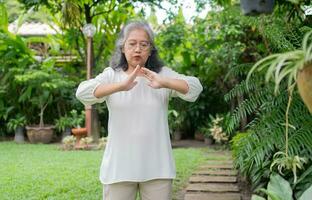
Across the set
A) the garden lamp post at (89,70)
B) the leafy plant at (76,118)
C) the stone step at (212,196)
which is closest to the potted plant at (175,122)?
the garden lamp post at (89,70)

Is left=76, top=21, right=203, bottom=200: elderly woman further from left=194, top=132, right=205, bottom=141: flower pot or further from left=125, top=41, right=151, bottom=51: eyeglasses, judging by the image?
left=194, top=132, right=205, bottom=141: flower pot

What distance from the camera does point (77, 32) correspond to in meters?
8.20

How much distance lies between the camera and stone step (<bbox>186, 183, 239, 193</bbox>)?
4.08 metres

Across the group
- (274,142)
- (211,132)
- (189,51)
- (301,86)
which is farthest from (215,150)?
(301,86)

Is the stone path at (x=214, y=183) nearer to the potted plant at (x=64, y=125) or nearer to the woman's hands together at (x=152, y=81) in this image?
the woman's hands together at (x=152, y=81)

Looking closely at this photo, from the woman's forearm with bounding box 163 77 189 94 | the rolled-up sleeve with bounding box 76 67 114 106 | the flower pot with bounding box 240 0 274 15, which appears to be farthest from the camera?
the rolled-up sleeve with bounding box 76 67 114 106

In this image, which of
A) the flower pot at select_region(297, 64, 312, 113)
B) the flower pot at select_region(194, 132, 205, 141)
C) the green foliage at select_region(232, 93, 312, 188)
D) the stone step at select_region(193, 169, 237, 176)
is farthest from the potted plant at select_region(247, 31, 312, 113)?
the flower pot at select_region(194, 132, 205, 141)

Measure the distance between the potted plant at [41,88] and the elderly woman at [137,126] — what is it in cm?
606

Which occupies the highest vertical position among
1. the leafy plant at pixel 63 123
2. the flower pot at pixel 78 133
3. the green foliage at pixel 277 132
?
the green foliage at pixel 277 132

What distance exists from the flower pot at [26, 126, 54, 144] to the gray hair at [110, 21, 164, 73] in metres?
6.20

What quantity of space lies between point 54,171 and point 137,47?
11.6 ft

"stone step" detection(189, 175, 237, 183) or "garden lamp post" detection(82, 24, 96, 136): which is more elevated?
"garden lamp post" detection(82, 24, 96, 136)

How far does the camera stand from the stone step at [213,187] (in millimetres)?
4078

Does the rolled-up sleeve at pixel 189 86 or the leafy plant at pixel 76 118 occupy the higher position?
the rolled-up sleeve at pixel 189 86
